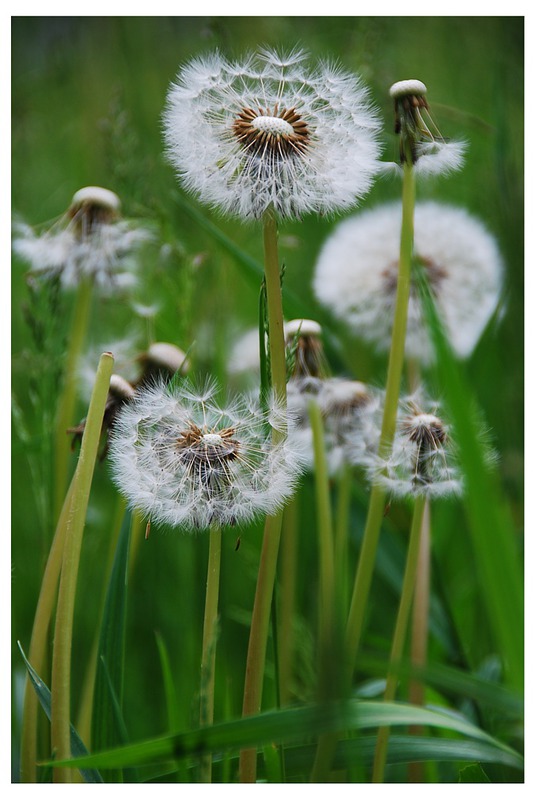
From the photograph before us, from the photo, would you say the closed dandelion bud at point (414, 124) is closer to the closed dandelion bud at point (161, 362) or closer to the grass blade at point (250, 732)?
the closed dandelion bud at point (161, 362)

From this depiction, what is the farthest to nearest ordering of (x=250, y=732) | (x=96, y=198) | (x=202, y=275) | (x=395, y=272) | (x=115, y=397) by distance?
(x=202, y=275), (x=395, y=272), (x=96, y=198), (x=115, y=397), (x=250, y=732)

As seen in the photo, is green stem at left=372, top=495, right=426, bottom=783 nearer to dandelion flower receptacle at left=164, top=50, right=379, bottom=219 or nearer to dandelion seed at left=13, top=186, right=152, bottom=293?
dandelion flower receptacle at left=164, top=50, right=379, bottom=219

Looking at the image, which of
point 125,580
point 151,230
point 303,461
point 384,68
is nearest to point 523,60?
point 384,68

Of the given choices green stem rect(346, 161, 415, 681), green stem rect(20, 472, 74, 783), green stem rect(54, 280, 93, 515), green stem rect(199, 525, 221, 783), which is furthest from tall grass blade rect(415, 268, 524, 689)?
green stem rect(54, 280, 93, 515)

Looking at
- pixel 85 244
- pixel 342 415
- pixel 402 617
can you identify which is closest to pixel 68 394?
pixel 85 244

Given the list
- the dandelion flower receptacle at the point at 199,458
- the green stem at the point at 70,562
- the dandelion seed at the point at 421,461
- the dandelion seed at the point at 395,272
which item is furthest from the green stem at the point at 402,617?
the dandelion seed at the point at 395,272

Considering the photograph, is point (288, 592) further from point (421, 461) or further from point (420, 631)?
point (421, 461)
